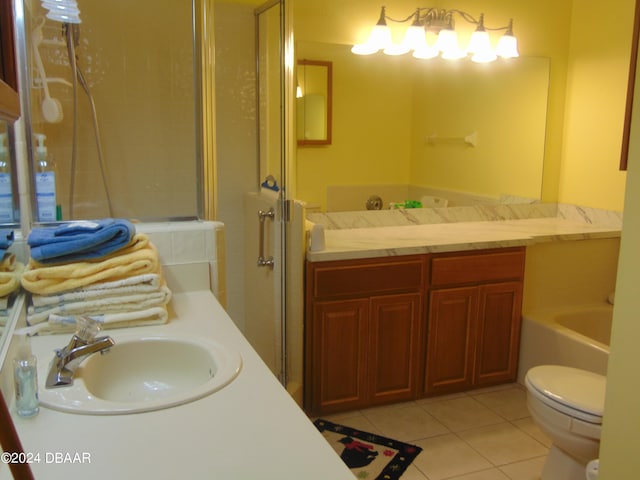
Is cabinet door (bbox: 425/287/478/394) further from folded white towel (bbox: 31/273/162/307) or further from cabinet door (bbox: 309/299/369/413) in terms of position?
folded white towel (bbox: 31/273/162/307)

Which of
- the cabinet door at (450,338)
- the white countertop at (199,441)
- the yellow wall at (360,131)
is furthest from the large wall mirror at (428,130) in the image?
the white countertop at (199,441)

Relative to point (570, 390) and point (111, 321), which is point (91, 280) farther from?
point (570, 390)

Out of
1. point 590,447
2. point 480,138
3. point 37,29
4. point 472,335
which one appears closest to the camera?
point 590,447

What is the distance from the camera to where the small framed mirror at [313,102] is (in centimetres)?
292

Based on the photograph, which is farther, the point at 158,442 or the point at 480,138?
the point at 480,138

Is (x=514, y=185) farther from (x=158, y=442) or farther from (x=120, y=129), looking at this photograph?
(x=158, y=442)

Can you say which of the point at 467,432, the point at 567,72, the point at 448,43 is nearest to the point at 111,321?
the point at 467,432

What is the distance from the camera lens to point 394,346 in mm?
2762

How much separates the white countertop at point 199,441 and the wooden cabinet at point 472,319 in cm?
178

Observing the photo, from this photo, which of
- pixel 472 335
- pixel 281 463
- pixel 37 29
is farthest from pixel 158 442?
pixel 472 335

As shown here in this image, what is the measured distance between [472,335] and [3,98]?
8.47 ft

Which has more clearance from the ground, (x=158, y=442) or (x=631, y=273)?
(x=631, y=273)

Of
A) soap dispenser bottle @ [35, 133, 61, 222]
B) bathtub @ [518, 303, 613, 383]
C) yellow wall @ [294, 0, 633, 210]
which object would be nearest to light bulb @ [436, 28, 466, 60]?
yellow wall @ [294, 0, 633, 210]

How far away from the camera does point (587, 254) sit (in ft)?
10.3
